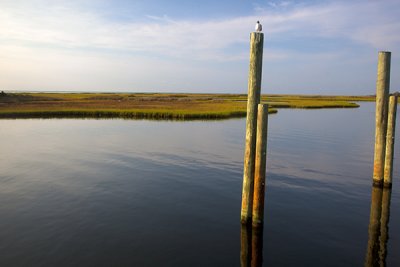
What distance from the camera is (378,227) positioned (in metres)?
12.1

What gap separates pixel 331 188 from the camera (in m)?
16.5

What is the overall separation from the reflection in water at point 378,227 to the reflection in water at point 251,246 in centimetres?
310

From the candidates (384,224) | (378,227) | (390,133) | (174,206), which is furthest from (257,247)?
(390,133)

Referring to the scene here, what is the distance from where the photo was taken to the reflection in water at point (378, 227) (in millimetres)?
9887

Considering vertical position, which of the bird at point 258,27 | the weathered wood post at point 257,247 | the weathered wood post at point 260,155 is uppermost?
the bird at point 258,27

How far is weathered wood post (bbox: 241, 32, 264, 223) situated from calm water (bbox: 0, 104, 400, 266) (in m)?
1.75

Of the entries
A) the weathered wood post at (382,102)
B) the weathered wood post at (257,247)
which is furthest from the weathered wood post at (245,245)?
the weathered wood post at (382,102)

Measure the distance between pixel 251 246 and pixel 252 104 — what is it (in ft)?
15.0

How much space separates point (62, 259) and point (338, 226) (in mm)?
9376

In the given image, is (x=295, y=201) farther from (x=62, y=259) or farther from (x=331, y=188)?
(x=62, y=259)

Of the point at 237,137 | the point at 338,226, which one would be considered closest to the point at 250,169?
the point at 338,226

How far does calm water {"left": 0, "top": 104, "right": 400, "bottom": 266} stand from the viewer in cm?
A: 1002

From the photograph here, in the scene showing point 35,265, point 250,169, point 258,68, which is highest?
point 258,68

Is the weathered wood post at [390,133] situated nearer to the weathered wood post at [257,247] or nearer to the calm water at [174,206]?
the calm water at [174,206]
